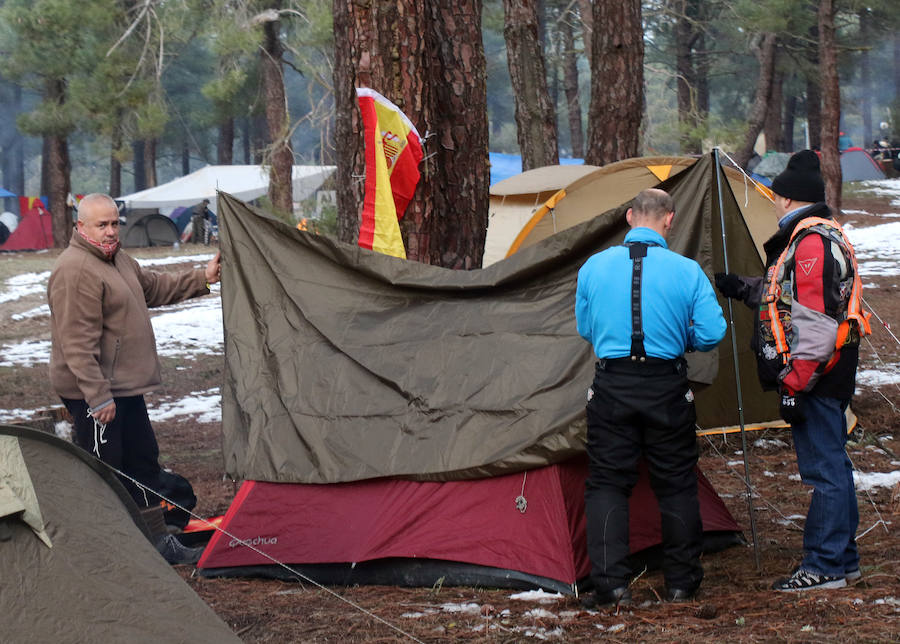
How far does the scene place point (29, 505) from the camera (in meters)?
2.98

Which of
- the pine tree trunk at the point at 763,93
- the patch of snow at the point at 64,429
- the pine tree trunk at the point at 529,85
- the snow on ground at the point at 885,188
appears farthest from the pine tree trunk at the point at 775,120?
the patch of snow at the point at 64,429

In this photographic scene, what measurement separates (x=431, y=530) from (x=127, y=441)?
178 centimetres

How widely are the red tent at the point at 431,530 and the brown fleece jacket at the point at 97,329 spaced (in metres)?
0.87

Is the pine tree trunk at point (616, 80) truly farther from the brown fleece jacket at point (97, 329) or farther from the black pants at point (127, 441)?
the black pants at point (127, 441)

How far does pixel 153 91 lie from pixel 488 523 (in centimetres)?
1858

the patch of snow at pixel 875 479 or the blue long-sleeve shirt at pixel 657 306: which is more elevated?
the blue long-sleeve shirt at pixel 657 306

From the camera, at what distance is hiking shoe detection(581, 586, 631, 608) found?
3914mm

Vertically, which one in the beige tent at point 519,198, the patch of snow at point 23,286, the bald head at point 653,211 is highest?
the beige tent at point 519,198

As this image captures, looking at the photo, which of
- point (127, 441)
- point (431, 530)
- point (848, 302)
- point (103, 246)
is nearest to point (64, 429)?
point (127, 441)

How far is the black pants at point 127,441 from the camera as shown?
16.3ft

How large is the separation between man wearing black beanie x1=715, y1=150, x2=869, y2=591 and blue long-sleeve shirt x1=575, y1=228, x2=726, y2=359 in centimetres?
29

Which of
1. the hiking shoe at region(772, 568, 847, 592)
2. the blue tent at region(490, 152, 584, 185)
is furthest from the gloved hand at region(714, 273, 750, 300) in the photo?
the blue tent at region(490, 152, 584, 185)

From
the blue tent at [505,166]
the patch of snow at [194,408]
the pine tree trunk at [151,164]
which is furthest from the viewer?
the pine tree trunk at [151,164]

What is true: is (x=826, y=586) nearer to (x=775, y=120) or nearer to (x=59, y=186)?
(x=59, y=186)
